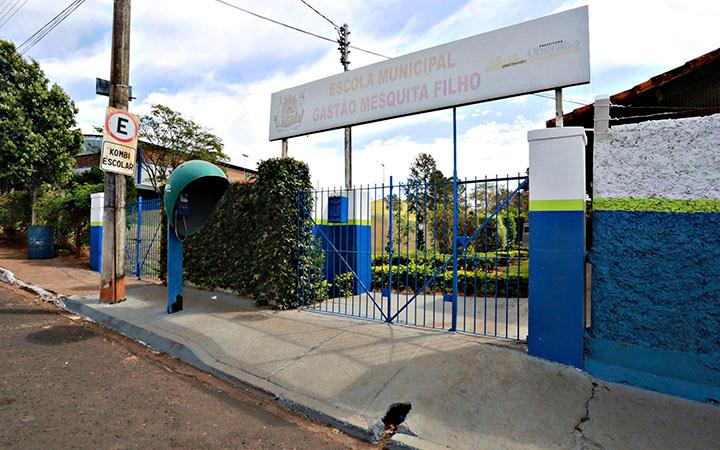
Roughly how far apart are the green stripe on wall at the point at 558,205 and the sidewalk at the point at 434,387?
1547 mm

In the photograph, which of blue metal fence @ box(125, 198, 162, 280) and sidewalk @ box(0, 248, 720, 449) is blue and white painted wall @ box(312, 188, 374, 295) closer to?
sidewalk @ box(0, 248, 720, 449)

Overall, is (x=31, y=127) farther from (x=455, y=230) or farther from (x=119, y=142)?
(x=455, y=230)

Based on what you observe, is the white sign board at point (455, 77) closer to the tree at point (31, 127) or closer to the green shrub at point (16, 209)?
the tree at point (31, 127)

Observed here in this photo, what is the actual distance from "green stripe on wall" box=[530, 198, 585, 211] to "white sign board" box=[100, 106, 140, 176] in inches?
267

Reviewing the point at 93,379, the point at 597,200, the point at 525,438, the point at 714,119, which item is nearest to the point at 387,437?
the point at 525,438

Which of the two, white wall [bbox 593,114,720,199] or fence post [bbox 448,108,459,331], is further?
fence post [bbox 448,108,459,331]

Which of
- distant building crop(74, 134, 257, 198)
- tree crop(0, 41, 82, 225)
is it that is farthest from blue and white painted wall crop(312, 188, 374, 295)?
distant building crop(74, 134, 257, 198)

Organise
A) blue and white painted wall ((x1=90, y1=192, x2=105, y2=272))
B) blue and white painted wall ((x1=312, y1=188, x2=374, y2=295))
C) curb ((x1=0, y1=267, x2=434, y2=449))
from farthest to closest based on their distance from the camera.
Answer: blue and white painted wall ((x1=90, y1=192, x2=105, y2=272))
blue and white painted wall ((x1=312, y1=188, x2=374, y2=295))
curb ((x1=0, y1=267, x2=434, y2=449))

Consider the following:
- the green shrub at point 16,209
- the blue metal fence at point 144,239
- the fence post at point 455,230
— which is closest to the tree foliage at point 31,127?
the green shrub at point 16,209

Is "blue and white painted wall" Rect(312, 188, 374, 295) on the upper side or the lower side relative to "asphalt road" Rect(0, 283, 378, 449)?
upper

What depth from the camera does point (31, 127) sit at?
1552 cm

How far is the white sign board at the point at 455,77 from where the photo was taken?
15.0 ft

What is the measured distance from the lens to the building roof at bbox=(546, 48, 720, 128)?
5.19 m

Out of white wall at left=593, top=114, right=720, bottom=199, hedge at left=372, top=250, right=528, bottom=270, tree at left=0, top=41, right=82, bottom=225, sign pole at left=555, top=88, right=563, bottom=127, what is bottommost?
hedge at left=372, top=250, right=528, bottom=270
